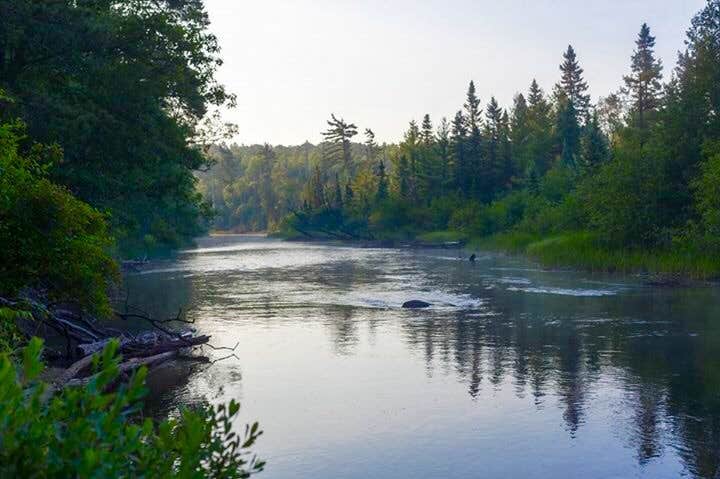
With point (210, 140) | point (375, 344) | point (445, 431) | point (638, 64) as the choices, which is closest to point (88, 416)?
point (445, 431)

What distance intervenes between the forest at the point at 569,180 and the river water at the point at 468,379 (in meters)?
12.5

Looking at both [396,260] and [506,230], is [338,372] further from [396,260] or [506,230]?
[506,230]

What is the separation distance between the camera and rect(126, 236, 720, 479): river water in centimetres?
1455

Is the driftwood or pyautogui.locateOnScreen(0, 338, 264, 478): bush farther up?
pyautogui.locateOnScreen(0, 338, 264, 478): bush

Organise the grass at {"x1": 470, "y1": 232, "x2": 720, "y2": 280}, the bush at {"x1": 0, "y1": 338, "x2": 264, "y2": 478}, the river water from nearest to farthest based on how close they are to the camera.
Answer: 1. the bush at {"x1": 0, "y1": 338, "x2": 264, "y2": 478}
2. the river water
3. the grass at {"x1": 470, "y1": 232, "x2": 720, "y2": 280}

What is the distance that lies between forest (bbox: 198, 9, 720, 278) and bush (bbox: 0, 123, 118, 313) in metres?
26.2

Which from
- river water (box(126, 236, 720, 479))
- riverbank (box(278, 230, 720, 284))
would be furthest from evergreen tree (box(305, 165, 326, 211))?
river water (box(126, 236, 720, 479))

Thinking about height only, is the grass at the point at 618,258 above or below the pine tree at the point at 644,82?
below

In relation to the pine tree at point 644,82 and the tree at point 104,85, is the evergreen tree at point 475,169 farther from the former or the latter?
the tree at point 104,85

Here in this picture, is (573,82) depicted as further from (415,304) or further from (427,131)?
(415,304)

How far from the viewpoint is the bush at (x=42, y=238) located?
16.8 metres

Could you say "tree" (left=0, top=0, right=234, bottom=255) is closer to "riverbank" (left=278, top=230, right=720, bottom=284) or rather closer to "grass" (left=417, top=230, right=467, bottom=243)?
"riverbank" (left=278, top=230, right=720, bottom=284)

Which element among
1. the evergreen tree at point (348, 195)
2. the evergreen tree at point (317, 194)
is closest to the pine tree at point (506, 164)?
the evergreen tree at point (348, 195)

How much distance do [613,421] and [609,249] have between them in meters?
42.0
